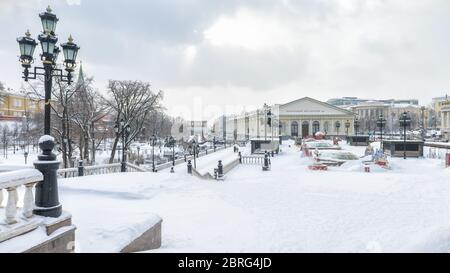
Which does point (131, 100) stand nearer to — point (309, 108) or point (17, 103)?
point (17, 103)

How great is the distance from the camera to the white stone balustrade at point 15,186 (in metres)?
3.74

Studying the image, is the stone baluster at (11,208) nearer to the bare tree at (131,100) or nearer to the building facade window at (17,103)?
the bare tree at (131,100)

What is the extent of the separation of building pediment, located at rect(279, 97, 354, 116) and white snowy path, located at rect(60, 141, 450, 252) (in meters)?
70.4

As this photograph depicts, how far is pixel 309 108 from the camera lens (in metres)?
83.7

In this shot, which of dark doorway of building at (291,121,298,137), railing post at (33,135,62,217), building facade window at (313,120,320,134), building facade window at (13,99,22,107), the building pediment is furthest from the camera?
dark doorway of building at (291,121,298,137)

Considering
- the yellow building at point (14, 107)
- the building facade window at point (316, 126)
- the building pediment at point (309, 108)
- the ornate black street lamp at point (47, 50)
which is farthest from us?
the building facade window at point (316, 126)

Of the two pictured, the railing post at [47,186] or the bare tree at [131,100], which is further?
the bare tree at [131,100]

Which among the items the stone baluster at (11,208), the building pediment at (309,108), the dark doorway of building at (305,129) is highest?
the building pediment at (309,108)

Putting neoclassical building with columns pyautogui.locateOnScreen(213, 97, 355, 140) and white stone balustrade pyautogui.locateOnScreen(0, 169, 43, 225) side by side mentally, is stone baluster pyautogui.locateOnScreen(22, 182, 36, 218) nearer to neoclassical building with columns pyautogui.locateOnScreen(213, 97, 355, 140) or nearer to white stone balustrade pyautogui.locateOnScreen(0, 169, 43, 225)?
white stone balustrade pyautogui.locateOnScreen(0, 169, 43, 225)

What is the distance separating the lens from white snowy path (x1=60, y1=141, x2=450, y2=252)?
5.89 meters

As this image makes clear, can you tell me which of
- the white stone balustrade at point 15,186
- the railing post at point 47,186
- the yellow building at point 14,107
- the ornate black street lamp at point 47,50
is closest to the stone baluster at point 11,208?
the white stone balustrade at point 15,186

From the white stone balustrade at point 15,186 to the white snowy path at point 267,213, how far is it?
3.37 feet

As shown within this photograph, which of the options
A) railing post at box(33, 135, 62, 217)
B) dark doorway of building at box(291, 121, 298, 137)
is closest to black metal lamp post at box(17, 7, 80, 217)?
railing post at box(33, 135, 62, 217)
